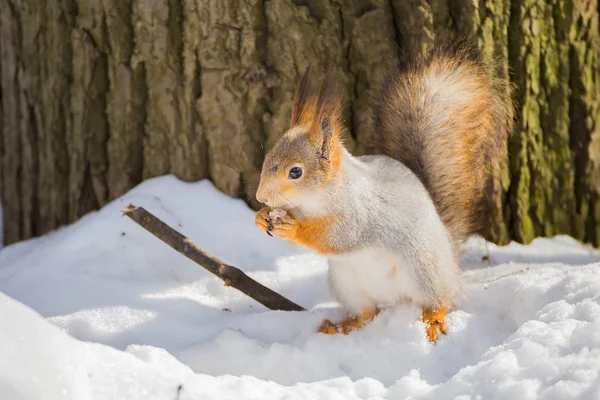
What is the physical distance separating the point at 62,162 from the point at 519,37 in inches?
51.5

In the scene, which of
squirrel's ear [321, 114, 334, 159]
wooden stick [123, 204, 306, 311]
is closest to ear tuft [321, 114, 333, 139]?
squirrel's ear [321, 114, 334, 159]

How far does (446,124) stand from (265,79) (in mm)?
477

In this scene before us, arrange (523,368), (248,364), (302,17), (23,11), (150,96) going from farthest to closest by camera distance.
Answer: (23,11) → (150,96) → (302,17) → (248,364) → (523,368)

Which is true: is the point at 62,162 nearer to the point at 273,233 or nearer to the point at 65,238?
the point at 65,238

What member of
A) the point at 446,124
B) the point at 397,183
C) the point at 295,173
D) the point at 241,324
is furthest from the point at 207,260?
the point at 446,124

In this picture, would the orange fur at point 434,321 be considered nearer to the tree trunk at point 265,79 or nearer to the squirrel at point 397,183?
the squirrel at point 397,183

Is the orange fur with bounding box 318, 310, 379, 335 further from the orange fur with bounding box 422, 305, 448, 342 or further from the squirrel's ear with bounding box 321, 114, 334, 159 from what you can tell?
the squirrel's ear with bounding box 321, 114, 334, 159

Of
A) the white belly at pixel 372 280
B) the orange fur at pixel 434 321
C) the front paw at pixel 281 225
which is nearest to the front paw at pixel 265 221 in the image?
the front paw at pixel 281 225

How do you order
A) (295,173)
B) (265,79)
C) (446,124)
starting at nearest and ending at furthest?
(295,173) → (446,124) → (265,79)

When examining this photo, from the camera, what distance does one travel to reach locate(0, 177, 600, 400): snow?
1.22 meters

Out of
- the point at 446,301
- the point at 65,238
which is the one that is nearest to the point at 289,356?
the point at 446,301

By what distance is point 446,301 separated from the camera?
1.67 meters

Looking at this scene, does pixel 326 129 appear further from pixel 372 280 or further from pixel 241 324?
pixel 241 324

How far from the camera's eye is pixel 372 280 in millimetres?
1652
